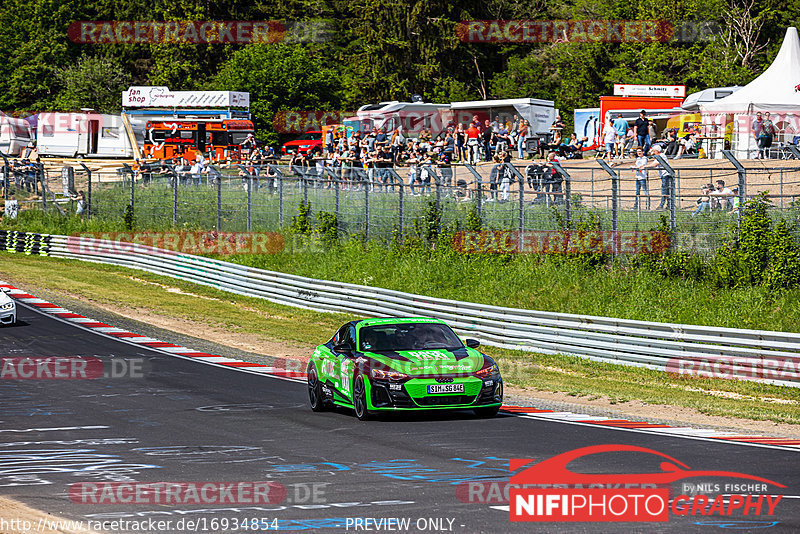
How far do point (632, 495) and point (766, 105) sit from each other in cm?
2801

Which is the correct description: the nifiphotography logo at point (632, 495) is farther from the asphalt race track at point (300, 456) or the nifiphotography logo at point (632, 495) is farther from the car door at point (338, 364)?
the car door at point (338, 364)

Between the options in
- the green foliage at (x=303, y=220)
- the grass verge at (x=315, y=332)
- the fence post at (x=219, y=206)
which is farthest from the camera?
the fence post at (x=219, y=206)

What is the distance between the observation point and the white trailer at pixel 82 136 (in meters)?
59.4

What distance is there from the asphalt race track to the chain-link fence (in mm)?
9441

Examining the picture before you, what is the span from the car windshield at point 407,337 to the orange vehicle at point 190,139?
39.2 meters

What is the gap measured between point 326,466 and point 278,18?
7129 centimetres

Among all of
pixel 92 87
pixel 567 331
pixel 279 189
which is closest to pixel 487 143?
pixel 279 189

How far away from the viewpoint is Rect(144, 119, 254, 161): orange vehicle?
174ft

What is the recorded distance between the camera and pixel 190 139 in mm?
53125

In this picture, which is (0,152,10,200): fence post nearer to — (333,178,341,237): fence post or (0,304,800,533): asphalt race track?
(333,178,341,237): fence post

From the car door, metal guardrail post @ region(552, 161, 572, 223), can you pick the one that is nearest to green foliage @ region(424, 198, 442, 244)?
metal guardrail post @ region(552, 161, 572, 223)

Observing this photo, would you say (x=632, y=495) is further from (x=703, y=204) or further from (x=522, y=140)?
(x=522, y=140)

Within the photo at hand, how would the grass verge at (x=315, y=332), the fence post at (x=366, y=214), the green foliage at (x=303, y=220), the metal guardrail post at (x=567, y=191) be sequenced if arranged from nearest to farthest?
the grass verge at (x=315, y=332) → the metal guardrail post at (x=567, y=191) → the fence post at (x=366, y=214) → the green foliage at (x=303, y=220)

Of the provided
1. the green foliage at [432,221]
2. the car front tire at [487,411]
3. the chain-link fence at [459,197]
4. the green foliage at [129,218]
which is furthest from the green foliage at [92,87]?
the car front tire at [487,411]
